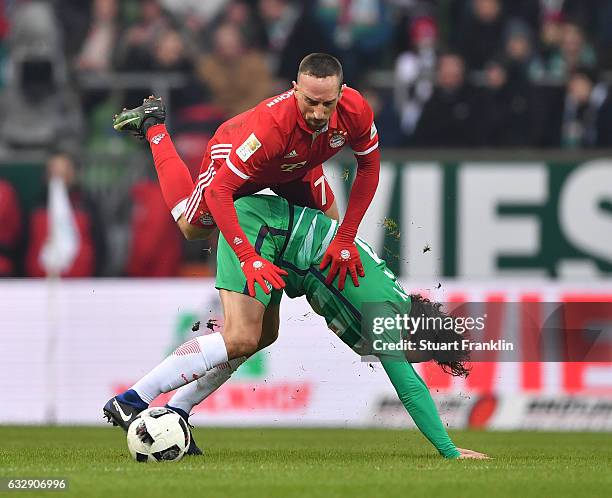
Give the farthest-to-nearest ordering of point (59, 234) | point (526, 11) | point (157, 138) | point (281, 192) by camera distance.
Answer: point (526, 11)
point (59, 234)
point (157, 138)
point (281, 192)

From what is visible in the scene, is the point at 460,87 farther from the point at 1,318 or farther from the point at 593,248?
the point at 1,318

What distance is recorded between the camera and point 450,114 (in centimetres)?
1648

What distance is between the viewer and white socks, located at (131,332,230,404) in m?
8.37

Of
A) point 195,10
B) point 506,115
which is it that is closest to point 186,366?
point 506,115

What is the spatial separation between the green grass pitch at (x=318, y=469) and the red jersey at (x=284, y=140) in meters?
1.69

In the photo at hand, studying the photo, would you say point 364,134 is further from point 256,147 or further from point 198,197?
point 198,197

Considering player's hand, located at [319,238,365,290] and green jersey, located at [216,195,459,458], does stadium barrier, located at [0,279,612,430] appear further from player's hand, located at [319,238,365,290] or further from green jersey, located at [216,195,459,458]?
player's hand, located at [319,238,365,290]

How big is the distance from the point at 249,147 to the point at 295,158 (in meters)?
0.34

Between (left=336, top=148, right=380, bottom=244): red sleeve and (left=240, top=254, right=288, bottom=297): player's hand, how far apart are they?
63cm

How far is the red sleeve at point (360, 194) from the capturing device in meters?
8.85

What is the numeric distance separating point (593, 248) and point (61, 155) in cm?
570

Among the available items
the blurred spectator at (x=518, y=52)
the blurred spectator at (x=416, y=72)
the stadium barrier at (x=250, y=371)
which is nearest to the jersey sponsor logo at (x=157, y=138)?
the stadium barrier at (x=250, y=371)

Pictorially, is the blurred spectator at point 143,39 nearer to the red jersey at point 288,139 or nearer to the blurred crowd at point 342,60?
the blurred crowd at point 342,60

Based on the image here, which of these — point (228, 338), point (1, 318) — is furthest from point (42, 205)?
point (228, 338)
